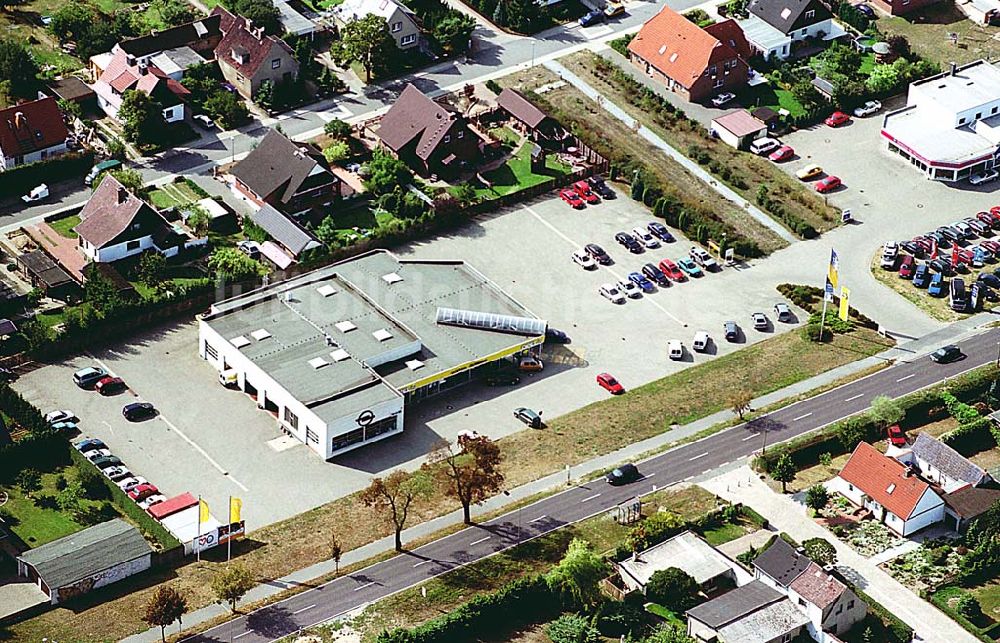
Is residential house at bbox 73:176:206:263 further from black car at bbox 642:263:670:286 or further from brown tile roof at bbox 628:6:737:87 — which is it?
brown tile roof at bbox 628:6:737:87

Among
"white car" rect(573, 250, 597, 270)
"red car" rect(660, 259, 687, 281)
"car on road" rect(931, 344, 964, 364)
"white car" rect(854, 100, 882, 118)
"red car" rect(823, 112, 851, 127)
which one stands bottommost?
"white car" rect(573, 250, 597, 270)

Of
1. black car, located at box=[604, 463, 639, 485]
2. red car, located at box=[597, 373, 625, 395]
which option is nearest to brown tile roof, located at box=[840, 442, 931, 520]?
black car, located at box=[604, 463, 639, 485]

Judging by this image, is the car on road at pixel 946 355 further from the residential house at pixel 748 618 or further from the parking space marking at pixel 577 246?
the residential house at pixel 748 618

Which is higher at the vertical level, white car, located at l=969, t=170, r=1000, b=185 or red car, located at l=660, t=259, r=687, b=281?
white car, located at l=969, t=170, r=1000, b=185

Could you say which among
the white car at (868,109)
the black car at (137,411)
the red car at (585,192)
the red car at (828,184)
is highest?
the white car at (868,109)

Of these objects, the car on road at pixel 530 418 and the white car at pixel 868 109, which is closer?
the car on road at pixel 530 418

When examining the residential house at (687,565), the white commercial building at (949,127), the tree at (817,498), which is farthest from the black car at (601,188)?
the residential house at (687,565)
